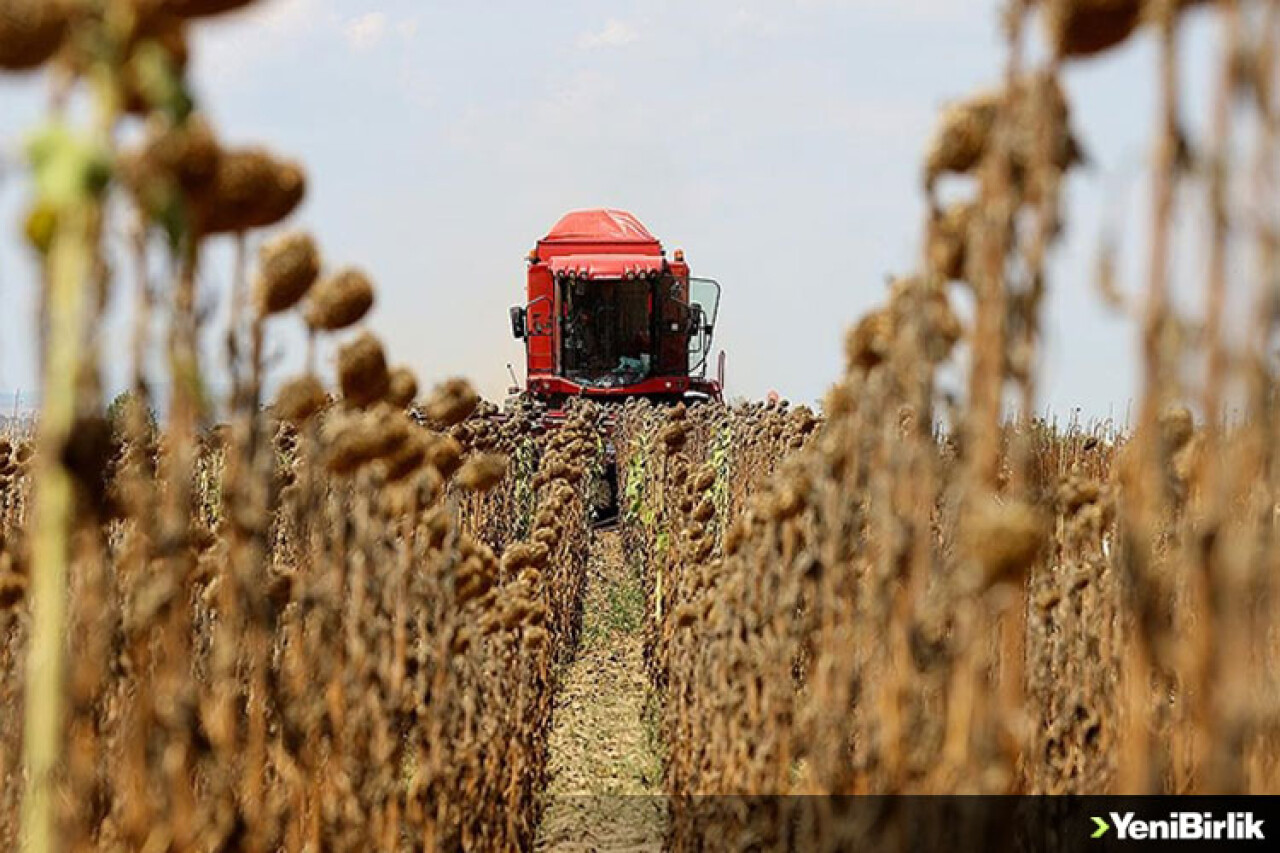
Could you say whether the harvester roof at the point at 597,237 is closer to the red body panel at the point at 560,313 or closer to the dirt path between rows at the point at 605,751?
the red body panel at the point at 560,313

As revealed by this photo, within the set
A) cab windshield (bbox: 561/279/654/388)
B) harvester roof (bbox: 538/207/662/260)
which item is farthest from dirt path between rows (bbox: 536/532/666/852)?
harvester roof (bbox: 538/207/662/260)


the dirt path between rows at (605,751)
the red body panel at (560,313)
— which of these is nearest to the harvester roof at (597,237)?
the red body panel at (560,313)

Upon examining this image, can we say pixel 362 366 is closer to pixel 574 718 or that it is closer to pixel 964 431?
pixel 964 431

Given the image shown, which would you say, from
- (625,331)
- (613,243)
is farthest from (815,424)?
(613,243)

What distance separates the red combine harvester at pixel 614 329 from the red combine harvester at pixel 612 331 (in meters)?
0.01

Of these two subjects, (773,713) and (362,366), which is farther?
A: (773,713)

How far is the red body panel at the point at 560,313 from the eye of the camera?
48.1 feet

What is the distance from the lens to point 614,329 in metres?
15.3

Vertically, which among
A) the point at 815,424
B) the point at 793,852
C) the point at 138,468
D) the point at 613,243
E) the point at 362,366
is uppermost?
the point at 613,243

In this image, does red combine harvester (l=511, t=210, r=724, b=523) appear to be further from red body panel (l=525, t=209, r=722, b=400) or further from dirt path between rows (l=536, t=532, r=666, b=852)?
dirt path between rows (l=536, t=532, r=666, b=852)

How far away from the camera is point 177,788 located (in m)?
1.79

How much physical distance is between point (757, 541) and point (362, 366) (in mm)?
997

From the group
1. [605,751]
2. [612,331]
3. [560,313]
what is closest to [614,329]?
[612,331]

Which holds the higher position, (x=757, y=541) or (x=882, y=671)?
(x=757, y=541)
